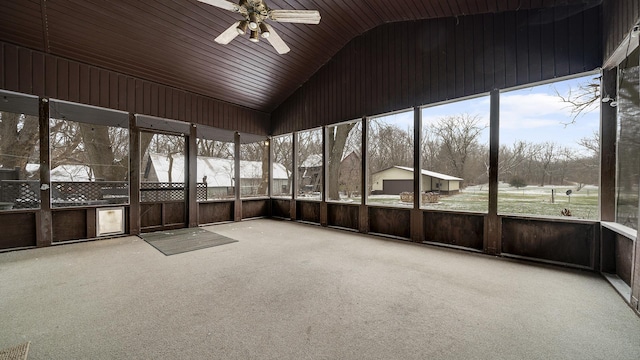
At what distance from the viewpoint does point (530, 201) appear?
4188mm

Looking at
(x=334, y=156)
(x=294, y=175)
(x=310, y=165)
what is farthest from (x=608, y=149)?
(x=294, y=175)

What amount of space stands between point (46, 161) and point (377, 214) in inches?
263

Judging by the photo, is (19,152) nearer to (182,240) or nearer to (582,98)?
(182,240)

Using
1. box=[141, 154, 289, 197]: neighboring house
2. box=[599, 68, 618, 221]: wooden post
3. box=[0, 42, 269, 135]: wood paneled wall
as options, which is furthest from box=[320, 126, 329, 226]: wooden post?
box=[599, 68, 618, 221]: wooden post

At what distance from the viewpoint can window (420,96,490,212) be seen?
450 centimetres

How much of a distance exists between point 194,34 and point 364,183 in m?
4.74

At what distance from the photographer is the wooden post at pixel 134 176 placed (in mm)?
5723

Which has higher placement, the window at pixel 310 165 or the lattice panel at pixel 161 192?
the window at pixel 310 165

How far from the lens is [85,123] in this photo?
5348 millimetres

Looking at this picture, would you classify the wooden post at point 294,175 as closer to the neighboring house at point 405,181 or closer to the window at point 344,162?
the window at point 344,162

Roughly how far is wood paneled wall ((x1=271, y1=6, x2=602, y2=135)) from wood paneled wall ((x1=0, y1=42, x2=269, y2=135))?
2799 mm

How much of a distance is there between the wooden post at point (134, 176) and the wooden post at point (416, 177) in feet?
20.3

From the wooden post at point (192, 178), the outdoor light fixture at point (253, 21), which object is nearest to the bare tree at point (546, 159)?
the outdoor light fixture at point (253, 21)

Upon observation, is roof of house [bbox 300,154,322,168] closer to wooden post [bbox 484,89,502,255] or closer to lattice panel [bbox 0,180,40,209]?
wooden post [bbox 484,89,502,255]
